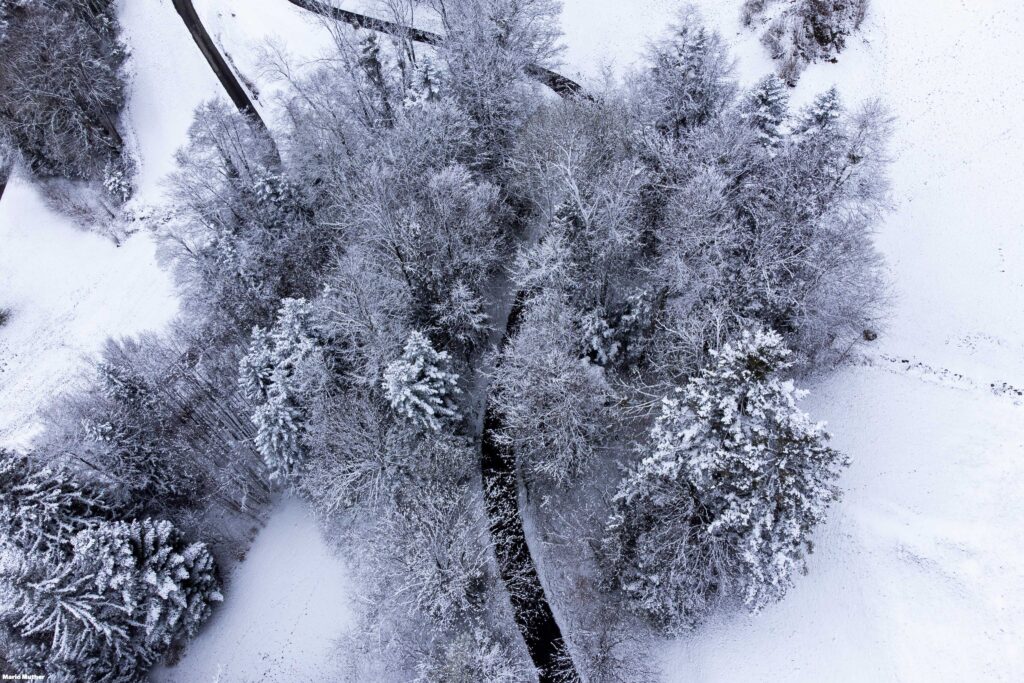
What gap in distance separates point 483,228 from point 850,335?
19948 mm

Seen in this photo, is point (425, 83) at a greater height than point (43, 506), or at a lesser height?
greater

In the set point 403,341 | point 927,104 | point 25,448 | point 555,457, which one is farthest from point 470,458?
point 927,104

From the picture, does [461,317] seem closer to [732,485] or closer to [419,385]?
[419,385]

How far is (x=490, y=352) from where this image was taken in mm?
30828

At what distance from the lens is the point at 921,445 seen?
2623cm

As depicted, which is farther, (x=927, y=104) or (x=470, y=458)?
(x=927, y=104)

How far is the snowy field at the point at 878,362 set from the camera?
22828 millimetres

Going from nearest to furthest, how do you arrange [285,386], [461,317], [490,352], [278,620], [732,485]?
[732,485]
[285,386]
[278,620]
[461,317]
[490,352]

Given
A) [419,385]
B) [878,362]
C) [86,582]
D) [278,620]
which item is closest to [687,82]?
[878,362]

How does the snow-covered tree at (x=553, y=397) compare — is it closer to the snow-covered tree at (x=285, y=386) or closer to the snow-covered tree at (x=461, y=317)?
the snow-covered tree at (x=461, y=317)

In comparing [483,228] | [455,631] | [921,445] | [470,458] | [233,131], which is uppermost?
[233,131]

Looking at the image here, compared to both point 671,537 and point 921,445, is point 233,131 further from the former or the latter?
point 921,445

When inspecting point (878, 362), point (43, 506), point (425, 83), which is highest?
point (425, 83)

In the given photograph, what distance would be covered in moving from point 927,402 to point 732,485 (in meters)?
16.3
